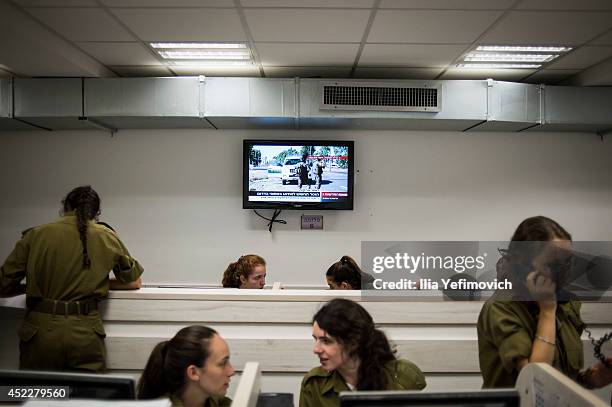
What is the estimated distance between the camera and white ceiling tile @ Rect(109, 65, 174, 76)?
158 inches

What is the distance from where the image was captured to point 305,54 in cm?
365

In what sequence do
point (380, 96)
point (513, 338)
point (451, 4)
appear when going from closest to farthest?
1. point (513, 338)
2. point (451, 4)
3. point (380, 96)

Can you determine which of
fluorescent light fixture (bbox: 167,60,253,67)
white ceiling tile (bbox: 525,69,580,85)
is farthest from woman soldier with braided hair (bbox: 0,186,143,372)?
white ceiling tile (bbox: 525,69,580,85)

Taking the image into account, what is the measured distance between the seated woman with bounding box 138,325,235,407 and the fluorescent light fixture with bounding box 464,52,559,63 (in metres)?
3.14

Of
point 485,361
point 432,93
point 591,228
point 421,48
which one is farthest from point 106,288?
point 591,228

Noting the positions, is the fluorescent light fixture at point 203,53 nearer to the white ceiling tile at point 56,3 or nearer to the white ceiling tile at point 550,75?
the white ceiling tile at point 56,3

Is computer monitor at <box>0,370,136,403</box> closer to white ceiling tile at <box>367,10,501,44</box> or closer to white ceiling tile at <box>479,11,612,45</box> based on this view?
white ceiling tile at <box>367,10,501,44</box>

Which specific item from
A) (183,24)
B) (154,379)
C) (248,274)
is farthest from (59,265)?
(183,24)

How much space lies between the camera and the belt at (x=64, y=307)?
7.30 ft

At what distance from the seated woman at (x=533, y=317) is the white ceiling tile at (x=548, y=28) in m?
1.90

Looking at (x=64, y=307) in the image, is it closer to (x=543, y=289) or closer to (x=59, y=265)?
(x=59, y=265)

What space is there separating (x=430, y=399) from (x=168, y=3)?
2.62 meters

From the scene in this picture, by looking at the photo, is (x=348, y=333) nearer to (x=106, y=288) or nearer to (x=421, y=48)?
(x=106, y=288)

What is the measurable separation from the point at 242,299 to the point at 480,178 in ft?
11.1
